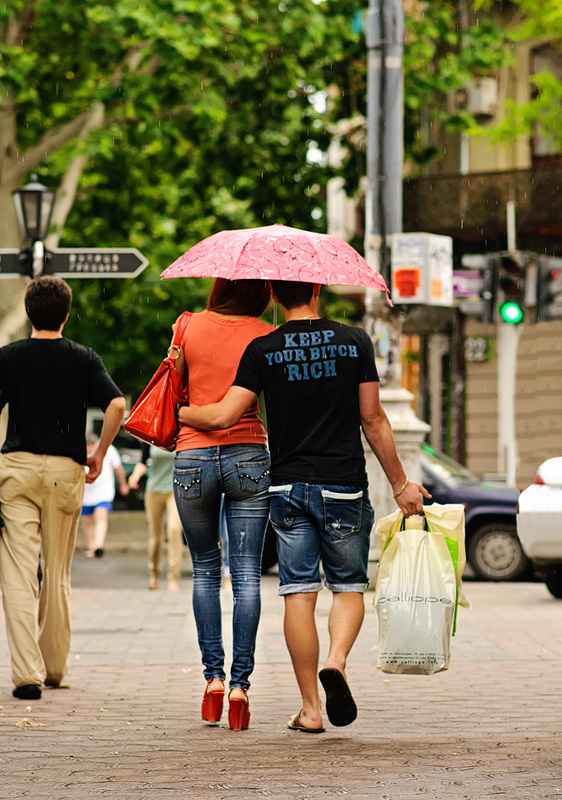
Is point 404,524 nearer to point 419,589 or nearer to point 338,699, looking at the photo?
point 419,589

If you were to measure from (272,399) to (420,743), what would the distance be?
1411 millimetres

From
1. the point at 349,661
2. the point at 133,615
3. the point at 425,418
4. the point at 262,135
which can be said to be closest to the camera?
the point at 349,661

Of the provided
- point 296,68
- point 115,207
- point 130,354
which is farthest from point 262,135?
point 130,354

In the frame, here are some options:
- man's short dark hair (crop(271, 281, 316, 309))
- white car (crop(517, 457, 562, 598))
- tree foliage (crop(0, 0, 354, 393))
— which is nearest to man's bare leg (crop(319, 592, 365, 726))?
man's short dark hair (crop(271, 281, 316, 309))

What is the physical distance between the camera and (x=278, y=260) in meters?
5.92

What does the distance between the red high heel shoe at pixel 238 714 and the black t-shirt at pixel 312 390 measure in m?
0.87

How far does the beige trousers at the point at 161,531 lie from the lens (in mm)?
13602

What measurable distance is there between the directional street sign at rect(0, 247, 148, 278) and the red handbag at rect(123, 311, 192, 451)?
6974 millimetres

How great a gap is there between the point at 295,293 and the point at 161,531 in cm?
802

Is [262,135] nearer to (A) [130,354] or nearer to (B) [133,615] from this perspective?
(A) [130,354]

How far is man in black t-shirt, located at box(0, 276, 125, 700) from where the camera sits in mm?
A: 6969

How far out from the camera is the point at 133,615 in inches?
438

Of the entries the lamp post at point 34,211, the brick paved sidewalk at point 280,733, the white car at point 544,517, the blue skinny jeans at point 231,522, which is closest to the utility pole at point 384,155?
the white car at point 544,517

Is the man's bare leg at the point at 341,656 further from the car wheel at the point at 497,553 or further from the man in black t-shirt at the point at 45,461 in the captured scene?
the car wheel at the point at 497,553
